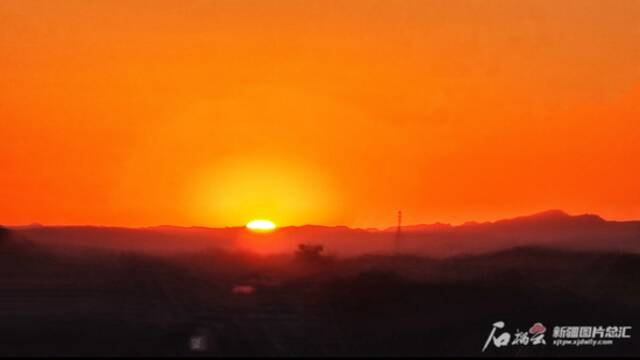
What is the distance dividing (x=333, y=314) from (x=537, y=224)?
276 centimetres

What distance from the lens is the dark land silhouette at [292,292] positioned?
1291 cm

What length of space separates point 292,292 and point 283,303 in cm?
17

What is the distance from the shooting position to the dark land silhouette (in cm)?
1291

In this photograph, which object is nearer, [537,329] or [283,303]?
[283,303]

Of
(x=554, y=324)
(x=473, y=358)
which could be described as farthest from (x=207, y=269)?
(x=554, y=324)

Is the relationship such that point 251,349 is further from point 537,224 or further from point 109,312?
point 537,224

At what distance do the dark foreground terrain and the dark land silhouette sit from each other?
1cm

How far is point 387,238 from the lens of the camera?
46.0ft

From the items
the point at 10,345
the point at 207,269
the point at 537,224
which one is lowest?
the point at 10,345

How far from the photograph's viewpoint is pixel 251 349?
12.9 meters
